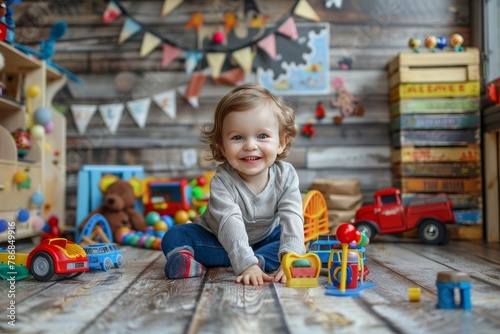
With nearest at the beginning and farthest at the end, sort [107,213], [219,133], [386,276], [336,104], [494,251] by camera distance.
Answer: [386,276]
[219,133]
[494,251]
[107,213]
[336,104]

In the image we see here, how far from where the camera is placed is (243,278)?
5.33ft

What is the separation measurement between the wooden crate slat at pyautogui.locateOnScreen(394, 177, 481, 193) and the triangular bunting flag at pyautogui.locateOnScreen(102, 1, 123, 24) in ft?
6.17

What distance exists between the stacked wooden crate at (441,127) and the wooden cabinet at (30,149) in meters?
1.87

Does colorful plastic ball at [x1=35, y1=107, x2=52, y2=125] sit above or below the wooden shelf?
below

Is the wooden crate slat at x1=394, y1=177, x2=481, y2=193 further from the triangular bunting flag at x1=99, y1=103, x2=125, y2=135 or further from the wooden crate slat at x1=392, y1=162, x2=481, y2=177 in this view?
the triangular bunting flag at x1=99, y1=103, x2=125, y2=135

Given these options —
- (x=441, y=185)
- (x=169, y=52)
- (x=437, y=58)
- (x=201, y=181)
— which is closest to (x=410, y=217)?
(x=441, y=185)

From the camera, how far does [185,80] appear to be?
11.2 feet

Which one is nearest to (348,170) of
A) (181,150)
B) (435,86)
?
(435,86)

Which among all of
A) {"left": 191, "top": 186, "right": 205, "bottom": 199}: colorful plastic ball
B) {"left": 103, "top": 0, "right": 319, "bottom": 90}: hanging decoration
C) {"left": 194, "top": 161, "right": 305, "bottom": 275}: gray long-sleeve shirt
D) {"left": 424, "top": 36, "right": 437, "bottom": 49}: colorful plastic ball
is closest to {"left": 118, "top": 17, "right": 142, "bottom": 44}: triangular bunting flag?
{"left": 103, "top": 0, "right": 319, "bottom": 90}: hanging decoration

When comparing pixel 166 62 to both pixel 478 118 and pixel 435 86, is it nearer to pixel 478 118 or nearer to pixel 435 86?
pixel 435 86

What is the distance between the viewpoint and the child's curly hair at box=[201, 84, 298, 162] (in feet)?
5.90

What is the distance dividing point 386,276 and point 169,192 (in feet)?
5.49

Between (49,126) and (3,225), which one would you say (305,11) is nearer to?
(49,126)

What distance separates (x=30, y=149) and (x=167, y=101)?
2.73 ft
